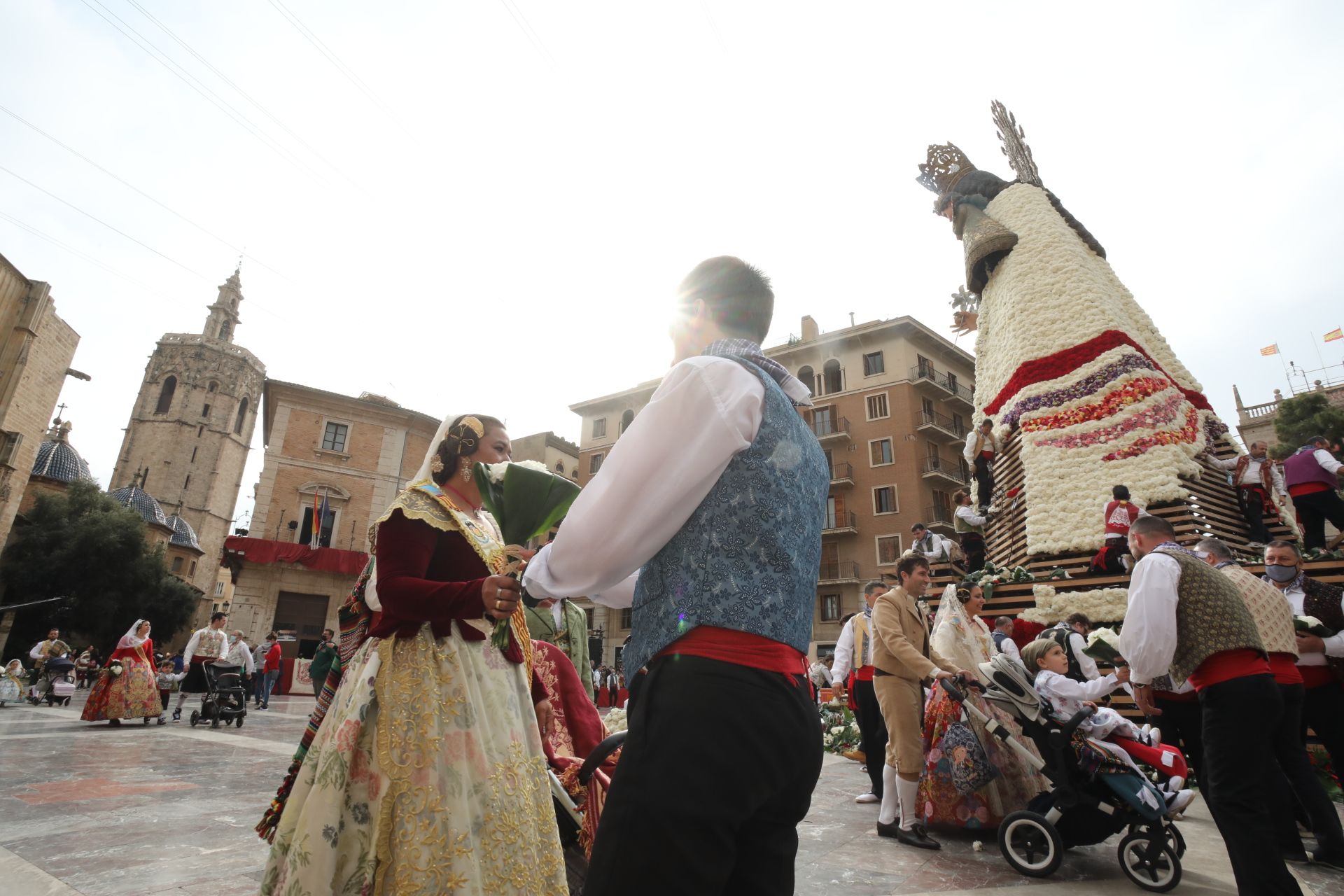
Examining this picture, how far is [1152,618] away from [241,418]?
202 ft

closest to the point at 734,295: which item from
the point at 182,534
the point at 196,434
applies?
the point at 182,534

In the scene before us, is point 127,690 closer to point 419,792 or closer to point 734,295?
point 419,792

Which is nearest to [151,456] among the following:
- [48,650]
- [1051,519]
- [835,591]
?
[48,650]

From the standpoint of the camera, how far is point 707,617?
131 cm

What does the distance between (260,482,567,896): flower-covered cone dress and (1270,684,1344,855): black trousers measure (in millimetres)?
3750

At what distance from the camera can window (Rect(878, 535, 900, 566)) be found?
28.4m

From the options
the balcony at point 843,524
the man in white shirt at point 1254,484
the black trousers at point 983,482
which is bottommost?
the man in white shirt at point 1254,484

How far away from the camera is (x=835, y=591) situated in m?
29.1

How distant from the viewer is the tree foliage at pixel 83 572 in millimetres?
26984

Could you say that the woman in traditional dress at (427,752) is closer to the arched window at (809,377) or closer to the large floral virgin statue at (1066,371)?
the large floral virgin statue at (1066,371)

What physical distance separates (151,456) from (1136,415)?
5885 cm

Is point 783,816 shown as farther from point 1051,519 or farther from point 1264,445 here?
point 1264,445

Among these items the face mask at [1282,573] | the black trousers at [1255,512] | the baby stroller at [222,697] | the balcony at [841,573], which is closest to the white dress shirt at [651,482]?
the face mask at [1282,573]

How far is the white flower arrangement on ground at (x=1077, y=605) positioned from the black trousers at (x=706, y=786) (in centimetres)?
871
